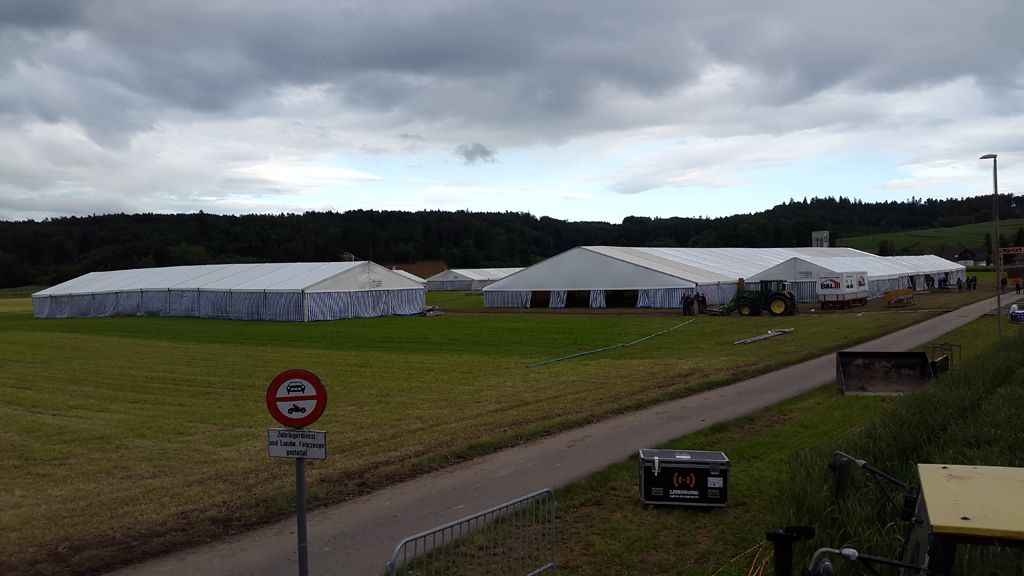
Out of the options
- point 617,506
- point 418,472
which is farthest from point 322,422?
point 617,506

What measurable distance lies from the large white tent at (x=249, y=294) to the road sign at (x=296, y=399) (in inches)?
1595

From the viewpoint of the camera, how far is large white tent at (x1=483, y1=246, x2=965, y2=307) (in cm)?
5159

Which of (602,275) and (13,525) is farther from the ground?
(602,275)

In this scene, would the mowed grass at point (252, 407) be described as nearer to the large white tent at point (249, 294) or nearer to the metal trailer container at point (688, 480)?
the metal trailer container at point (688, 480)

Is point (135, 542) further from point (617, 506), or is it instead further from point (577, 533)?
point (617, 506)

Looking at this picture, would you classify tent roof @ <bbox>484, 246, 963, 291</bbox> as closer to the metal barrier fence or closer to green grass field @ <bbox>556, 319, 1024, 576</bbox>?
green grass field @ <bbox>556, 319, 1024, 576</bbox>

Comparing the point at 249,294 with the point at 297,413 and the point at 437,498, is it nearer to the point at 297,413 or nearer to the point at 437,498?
the point at 437,498

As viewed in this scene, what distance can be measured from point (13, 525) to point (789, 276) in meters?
50.3

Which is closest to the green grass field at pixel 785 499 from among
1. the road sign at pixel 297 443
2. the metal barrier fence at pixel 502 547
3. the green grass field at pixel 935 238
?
the metal barrier fence at pixel 502 547

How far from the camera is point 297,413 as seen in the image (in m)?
6.89

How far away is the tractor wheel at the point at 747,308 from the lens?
42.7 m

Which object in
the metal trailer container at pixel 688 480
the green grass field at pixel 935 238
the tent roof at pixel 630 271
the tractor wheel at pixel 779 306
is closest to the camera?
the metal trailer container at pixel 688 480

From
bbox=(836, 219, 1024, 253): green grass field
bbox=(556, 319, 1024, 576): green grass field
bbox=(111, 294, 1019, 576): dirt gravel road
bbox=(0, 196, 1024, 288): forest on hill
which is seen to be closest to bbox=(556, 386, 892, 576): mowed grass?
bbox=(556, 319, 1024, 576): green grass field

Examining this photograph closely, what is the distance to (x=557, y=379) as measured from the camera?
2069 centimetres
